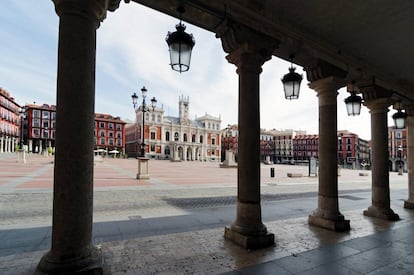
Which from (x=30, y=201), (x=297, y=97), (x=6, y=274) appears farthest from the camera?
(x=30, y=201)

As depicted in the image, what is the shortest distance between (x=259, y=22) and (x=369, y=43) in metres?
2.53

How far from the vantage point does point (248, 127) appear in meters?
3.78

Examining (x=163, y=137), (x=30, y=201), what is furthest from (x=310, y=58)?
(x=163, y=137)

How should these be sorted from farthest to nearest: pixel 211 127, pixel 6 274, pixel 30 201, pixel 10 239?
pixel 211 127 → pixel 30 201 → pixel 10 239 → pixel 6 274

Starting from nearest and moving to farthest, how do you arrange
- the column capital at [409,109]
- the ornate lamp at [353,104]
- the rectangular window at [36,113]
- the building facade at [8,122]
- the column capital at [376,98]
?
the ornate lamp at [353,104] < the column capital at [376,98] < the column capital at [409,109] < the building facade at [8,122] < the rectangular window at [36,113]

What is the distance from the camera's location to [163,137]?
75.7 metres

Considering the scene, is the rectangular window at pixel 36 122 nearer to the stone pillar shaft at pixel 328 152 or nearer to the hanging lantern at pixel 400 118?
the stone pillar shaft at pixel 328 152

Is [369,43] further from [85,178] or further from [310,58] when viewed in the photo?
[85,178]

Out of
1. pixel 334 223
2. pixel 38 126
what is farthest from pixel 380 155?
pixel 38 126

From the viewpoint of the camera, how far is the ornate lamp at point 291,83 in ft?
14.2

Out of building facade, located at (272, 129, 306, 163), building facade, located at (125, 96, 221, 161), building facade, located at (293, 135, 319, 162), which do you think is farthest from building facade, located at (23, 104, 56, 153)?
building facade, located at (293, 135, 319, 162)

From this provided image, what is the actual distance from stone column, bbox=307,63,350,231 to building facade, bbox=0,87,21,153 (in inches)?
2487

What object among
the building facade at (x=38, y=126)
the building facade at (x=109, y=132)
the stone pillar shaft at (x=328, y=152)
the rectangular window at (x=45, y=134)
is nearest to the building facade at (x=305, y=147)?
the building facade at (x=109, y=132)

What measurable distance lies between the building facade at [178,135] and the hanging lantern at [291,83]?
66361 millimetres
